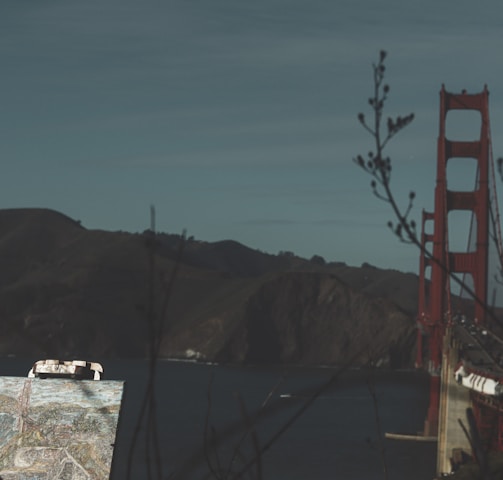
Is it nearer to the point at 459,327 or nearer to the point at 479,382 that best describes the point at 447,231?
the point at 459,327

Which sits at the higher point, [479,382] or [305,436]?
[479,382]

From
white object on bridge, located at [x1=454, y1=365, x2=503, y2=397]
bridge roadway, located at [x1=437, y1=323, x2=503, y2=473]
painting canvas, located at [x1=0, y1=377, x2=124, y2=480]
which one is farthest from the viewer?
bridge roadway, located at [x1=437, y1=323, x2=503, y2=473]

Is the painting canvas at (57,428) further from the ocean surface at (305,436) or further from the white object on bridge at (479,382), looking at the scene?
the ocean surface at (305,436)

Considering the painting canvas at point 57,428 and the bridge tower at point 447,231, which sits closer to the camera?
the painting canvas at point 57,428

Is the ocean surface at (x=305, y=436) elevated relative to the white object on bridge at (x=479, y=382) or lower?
lower

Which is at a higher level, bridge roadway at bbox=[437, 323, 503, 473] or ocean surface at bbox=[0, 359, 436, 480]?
bridge roadway at bbox=[437, 323, 503, 473]

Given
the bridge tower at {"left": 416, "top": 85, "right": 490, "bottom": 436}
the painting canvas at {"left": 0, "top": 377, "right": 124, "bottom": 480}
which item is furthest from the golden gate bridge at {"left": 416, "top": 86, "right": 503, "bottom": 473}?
the painting canvas at {"left": 0, "top": 377, "right": 124, "bottom": 480}

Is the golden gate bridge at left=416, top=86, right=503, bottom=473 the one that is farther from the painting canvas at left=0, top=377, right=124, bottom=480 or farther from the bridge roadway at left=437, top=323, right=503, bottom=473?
the painting canvas at left=0, top=377, right=124, bottom=480

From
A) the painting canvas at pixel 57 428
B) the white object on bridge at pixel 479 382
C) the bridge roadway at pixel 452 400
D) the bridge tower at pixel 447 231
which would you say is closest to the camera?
the painting canvas at pixel 57 428

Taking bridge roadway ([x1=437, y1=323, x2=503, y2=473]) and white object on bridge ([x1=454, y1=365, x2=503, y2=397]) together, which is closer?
white object on bridge ([x1=454, y1=365, x2=503, y2=397])

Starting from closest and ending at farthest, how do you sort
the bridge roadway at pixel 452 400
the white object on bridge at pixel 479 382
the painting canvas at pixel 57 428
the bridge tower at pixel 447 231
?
1. the painting canvas at pixel 57 428
2. the white object on bridge at pixel 479 382
3. the bridge roadway at pixel 452 400
4. the bridge tower at pixel 447 231


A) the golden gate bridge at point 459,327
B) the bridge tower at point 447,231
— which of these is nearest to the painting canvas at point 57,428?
the golden gate bridge at point 459,327

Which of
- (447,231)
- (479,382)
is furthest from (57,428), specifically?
(447,231)

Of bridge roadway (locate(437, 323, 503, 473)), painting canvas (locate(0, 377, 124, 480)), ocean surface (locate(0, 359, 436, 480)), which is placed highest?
painting canvas (locate(0, 377, 124, 480))
